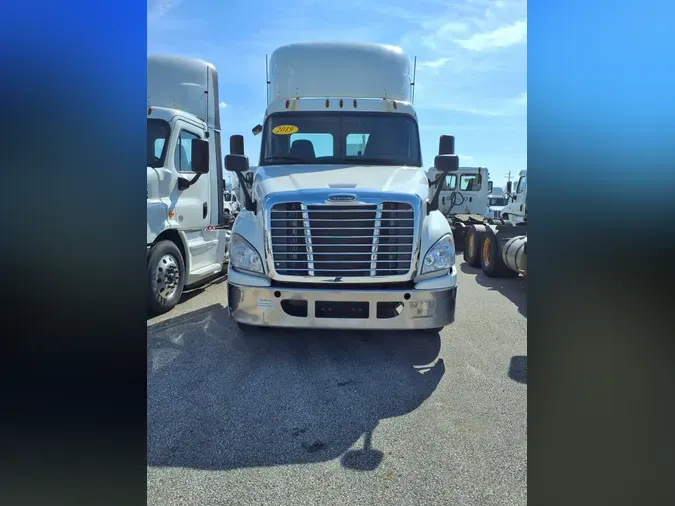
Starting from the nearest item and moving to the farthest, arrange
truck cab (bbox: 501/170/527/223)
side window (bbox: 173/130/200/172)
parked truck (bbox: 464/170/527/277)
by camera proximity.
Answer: side window (bbox: 173/130/200/172) < parked truck (bbox: 464/170/527/277) < truck cab (bbox: 501/170/527/223)

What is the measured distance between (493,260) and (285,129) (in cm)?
577

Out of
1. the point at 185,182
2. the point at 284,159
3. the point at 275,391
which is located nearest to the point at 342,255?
the point at 275,391

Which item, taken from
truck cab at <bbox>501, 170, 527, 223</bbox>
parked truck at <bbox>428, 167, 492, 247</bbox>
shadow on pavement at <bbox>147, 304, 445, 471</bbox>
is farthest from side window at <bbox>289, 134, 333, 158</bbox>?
parked truck at <bbox>428, 167, 492, 247</bbox>

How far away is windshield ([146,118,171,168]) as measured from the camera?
18.6 feet

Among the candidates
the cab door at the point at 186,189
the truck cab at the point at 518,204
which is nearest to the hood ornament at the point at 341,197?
the cab door at the point at 186,189

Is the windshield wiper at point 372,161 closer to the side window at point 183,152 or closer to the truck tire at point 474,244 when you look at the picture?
the side window at point 183,152

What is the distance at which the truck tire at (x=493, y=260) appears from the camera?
8.50m

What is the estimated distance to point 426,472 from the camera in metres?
2.37

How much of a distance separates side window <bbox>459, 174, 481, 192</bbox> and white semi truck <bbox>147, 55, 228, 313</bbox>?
12.4m

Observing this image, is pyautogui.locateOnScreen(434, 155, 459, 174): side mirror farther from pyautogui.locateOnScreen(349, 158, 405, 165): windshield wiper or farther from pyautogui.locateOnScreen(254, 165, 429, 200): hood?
pyautogui.locateOnScreen(349, 158, 405, 165): windshield wiper

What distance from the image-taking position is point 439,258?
389 cm

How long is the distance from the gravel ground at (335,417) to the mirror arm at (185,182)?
83.5 inches

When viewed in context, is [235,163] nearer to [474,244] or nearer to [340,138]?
[340,138]
